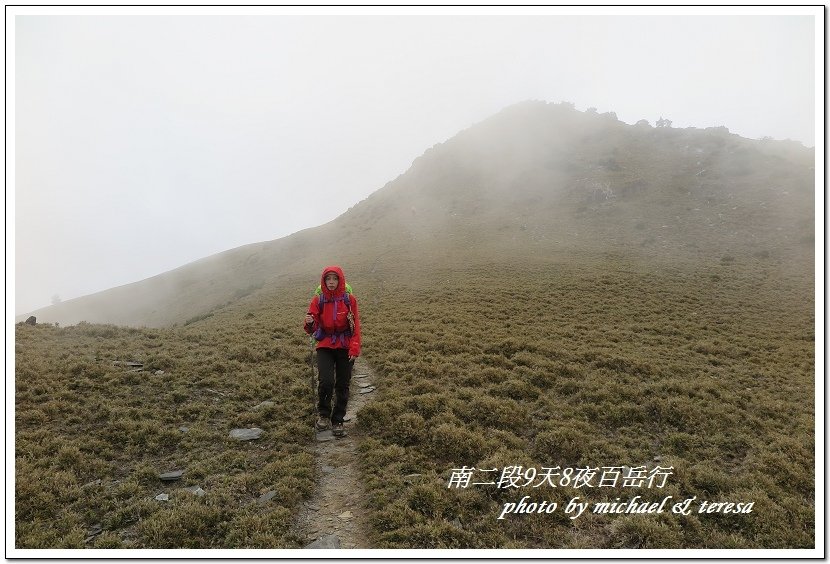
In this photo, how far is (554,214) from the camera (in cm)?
5994

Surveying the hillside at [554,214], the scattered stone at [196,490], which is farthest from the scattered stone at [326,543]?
the hillside at [554,214]

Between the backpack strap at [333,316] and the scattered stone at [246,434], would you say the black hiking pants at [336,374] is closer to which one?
the backpack strap at [333,316]

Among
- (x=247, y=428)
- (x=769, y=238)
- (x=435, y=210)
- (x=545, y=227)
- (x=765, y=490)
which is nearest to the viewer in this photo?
(x=765, y=490)

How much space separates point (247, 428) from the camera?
965 centimetres

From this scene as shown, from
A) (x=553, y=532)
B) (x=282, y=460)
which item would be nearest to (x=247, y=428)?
(x=282, y=460)

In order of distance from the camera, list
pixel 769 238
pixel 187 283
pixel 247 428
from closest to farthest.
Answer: pixel 247 428, pixel 769 238, pixel 187 283

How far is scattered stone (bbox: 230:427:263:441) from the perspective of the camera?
909 centimetres

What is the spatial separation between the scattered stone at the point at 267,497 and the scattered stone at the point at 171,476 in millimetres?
1876

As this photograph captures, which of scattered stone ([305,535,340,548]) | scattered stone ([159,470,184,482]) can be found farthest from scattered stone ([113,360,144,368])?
scattered stone ([305,535,340,548])

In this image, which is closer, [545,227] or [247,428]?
[247,428]

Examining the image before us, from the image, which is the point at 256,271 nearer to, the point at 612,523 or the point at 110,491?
the point at 110,491

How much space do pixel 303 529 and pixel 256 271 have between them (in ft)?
187

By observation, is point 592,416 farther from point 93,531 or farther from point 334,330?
point 93,531

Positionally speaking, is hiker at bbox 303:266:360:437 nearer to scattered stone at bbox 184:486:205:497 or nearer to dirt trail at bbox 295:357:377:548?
dirt trail at bbox 295:357:377:548
